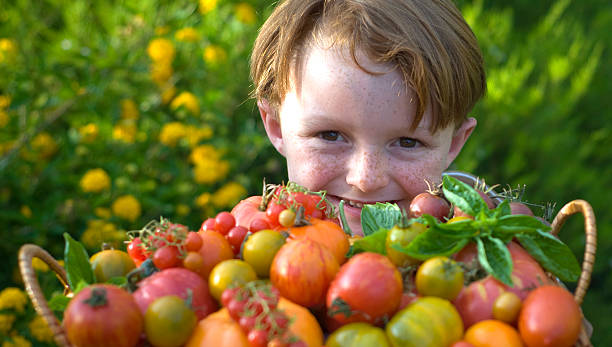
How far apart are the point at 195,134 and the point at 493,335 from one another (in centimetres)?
190

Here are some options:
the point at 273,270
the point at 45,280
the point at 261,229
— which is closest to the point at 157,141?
the point at 45,280

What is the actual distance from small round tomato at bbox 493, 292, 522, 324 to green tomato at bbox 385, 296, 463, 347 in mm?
75

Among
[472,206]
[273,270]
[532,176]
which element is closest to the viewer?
[273,270]

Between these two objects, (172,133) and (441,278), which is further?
(172,133)

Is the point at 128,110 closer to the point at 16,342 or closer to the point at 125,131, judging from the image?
the point at 125,131

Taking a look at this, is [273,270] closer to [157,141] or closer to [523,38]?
[157,141]

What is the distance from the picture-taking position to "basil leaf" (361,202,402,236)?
141 centimetres

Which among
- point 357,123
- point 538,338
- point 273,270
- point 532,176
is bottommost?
point 532,176

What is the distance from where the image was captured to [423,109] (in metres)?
1.68

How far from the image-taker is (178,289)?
112 centimetres

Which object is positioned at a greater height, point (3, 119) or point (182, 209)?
point (3, 119)

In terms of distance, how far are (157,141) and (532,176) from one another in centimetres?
196

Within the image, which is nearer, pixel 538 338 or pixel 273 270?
pixel 538 338

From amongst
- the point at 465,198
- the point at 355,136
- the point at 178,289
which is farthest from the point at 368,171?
the point at 178,289
